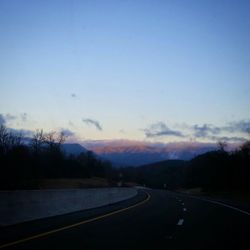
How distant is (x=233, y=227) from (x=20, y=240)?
7969mm

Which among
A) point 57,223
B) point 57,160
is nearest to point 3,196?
point 57,223

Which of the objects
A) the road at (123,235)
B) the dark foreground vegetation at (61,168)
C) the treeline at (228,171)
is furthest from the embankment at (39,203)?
the treeline at (228,171)

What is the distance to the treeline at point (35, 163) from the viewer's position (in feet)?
244

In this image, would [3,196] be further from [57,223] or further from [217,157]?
[217,157]

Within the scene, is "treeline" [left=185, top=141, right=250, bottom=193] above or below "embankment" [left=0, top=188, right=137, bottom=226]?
above

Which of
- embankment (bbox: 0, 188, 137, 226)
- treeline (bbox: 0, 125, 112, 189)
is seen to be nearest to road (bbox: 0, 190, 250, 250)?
embankment (bbox: 0, 188, 137, 226)

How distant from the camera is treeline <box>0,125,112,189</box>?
74.5m

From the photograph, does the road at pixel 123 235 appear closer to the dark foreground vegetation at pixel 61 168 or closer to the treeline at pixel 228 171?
the dark foreground vegetation at pixel 61 168

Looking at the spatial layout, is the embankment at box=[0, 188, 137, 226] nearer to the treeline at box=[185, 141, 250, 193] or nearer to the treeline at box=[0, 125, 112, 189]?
the treeline at box=[0, 125, 112, 189]

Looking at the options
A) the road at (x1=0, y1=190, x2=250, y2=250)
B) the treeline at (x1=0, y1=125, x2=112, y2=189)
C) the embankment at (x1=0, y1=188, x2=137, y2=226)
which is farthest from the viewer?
the treeline at (x1=0, y1=125, x2=112, y2=189)

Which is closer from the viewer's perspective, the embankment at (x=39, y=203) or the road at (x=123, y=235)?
the road at (x=123, y=235)

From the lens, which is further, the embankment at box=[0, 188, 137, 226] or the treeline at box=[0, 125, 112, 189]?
the treeline at box=[0, 125, 112, 189]

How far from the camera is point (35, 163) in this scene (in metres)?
107

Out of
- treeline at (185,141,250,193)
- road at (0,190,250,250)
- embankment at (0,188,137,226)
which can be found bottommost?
road at (0,190,250,250)
